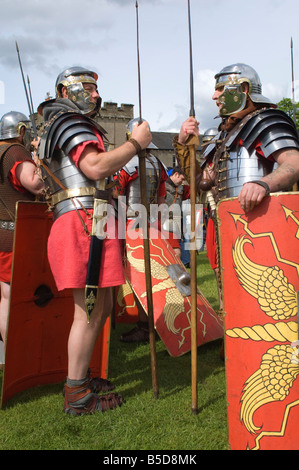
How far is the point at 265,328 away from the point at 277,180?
744mm

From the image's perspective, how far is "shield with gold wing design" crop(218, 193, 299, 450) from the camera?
192 centimetres

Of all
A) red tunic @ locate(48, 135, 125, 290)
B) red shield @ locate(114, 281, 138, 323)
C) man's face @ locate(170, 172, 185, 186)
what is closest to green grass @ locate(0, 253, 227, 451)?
red tunic @ locate(48, 135, 125, 290)

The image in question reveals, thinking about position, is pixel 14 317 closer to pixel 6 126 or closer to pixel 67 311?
pixel 67 311

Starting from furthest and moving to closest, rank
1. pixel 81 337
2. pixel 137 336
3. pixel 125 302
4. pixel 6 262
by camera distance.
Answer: pixel 125 302
pixel 137 336
pixel 6 262
pixel 81 337

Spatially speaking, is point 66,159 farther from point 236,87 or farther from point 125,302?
point 125,302

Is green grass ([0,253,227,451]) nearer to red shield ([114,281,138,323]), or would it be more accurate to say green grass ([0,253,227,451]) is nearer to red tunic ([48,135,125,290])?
red tunic ([48,135,125,290])

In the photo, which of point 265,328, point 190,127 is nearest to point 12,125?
point 190,127

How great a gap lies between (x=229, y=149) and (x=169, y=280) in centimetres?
159

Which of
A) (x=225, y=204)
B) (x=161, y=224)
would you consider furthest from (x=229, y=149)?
(x=161, y=224)

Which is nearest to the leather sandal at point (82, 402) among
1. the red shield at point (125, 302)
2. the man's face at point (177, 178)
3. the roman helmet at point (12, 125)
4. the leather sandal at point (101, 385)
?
the leather sandal at point (101, 385)

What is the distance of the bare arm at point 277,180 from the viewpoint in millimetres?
1974

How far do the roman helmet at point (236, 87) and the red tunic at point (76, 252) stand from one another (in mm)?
874

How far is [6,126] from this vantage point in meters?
3.94

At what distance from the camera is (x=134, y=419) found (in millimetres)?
2645
